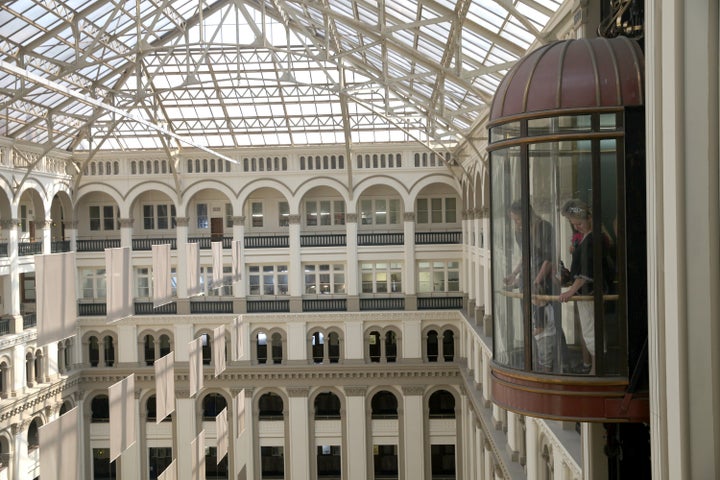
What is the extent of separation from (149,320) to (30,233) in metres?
7.26

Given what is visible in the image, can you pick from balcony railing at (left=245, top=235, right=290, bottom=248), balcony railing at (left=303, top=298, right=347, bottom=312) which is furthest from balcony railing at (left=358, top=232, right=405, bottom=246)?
balcony railing at (left=245, top=235, right=290, bottom=248)

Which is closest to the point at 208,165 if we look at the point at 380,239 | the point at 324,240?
the point at 324,240

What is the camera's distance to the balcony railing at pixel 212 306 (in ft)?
127

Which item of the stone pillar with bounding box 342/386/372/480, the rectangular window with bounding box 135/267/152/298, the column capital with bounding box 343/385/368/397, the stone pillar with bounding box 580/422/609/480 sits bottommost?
the stone pillar with bounding box 342/386/372/480

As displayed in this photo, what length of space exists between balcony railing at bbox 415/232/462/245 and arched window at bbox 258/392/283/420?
1061 cm

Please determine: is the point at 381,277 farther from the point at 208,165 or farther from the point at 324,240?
the point at 208,165

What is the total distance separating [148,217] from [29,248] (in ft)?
24.4

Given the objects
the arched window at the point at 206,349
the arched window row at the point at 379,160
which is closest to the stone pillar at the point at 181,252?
the arched window at the point at 206,349

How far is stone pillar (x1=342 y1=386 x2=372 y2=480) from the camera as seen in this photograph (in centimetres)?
3691

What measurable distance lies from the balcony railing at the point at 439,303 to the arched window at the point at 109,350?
1606 cm

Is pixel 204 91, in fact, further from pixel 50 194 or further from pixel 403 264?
pixel 403 264

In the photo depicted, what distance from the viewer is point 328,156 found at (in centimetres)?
3825

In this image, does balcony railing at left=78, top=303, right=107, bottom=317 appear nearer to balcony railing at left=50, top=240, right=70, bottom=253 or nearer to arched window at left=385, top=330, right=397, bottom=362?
balcony railing at left=50, top=240, right=70, bottom=253

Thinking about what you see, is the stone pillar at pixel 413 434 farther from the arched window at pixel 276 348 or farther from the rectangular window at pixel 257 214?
the rectangular window at pixel 257 214
